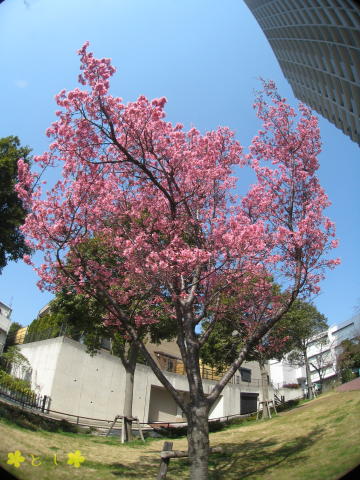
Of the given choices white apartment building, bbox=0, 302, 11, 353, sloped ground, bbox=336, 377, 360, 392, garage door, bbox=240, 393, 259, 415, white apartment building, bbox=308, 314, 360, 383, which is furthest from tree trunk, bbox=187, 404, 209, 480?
sloped ground, bbox=336, 377, 360, 392

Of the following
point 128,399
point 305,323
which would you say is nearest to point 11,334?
point 128,399

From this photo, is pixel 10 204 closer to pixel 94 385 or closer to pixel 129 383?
pixel 94 385

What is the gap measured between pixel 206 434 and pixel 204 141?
6.83 metres

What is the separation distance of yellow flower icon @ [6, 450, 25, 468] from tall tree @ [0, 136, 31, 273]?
9.09 ft

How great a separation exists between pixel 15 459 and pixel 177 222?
539 cm

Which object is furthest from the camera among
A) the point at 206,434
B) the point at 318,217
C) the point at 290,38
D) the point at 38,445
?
the point at 290,38

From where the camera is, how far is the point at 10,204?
5.64 meters

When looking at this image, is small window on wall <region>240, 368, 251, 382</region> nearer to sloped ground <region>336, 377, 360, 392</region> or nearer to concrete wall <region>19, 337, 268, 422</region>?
→ concrete wall <region>19, 337, 268, 422</region>

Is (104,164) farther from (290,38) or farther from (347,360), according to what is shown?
(347,360)

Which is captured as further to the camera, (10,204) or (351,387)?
(351,387)

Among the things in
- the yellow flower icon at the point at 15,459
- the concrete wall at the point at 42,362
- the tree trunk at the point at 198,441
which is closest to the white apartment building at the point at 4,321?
the concrete wall at the point at 42,362

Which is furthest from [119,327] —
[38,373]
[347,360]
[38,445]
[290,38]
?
[347,360]

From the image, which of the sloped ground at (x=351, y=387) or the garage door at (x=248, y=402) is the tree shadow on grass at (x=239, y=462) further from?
the sloped ground at (x=351, y=387)

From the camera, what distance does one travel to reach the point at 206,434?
590 centimetres
